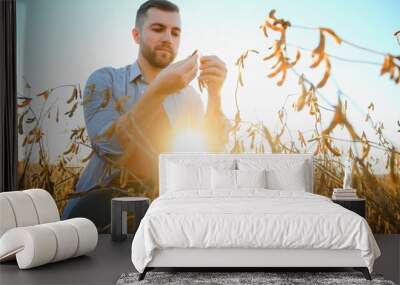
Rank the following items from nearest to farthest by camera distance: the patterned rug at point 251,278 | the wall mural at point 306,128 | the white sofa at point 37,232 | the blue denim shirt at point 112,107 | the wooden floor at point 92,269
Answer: the patterned rug at point 251,278 < the wooden floor at point 92,269 < the white sofa at point 37,232 < the wall mural at point 306,128 < the blue denim shirt at point 112,107

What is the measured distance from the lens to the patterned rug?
4.79m

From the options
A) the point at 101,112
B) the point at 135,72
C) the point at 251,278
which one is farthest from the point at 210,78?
the point at 251,278

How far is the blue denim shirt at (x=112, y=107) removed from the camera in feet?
24.7

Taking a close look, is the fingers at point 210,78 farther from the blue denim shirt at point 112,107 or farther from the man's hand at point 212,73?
the blue denim shirt at point 112,107

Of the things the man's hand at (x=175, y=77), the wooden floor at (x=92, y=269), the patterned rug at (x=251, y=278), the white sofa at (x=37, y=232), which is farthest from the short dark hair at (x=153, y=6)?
the patterned rug at (x=251, y=278)

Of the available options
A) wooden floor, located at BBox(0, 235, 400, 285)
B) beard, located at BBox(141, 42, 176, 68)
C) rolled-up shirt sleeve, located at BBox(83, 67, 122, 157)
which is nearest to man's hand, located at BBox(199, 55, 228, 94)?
beard, located at BBox(141, 42, 176, 68)

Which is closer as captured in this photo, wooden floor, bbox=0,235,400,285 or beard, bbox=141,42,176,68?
wooden floor, bbox=0,235,400,285

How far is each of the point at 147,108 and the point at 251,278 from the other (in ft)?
10.4

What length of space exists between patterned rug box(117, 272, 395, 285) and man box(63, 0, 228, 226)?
101 inches

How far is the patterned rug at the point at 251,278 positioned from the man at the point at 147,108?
8.39 ft

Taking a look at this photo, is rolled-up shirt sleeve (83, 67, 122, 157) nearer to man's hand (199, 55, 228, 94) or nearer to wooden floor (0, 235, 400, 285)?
man's hand (199, 55, 228, 94)

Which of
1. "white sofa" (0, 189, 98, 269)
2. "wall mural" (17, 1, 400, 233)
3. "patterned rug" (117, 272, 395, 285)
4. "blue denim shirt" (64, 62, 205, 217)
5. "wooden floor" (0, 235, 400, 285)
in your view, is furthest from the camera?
"blue denim shirt" (64, 62, 205, 217)

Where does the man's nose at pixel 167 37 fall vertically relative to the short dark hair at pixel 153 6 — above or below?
below

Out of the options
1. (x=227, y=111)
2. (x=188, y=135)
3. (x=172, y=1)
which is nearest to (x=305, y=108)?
(x=227, y=111)
